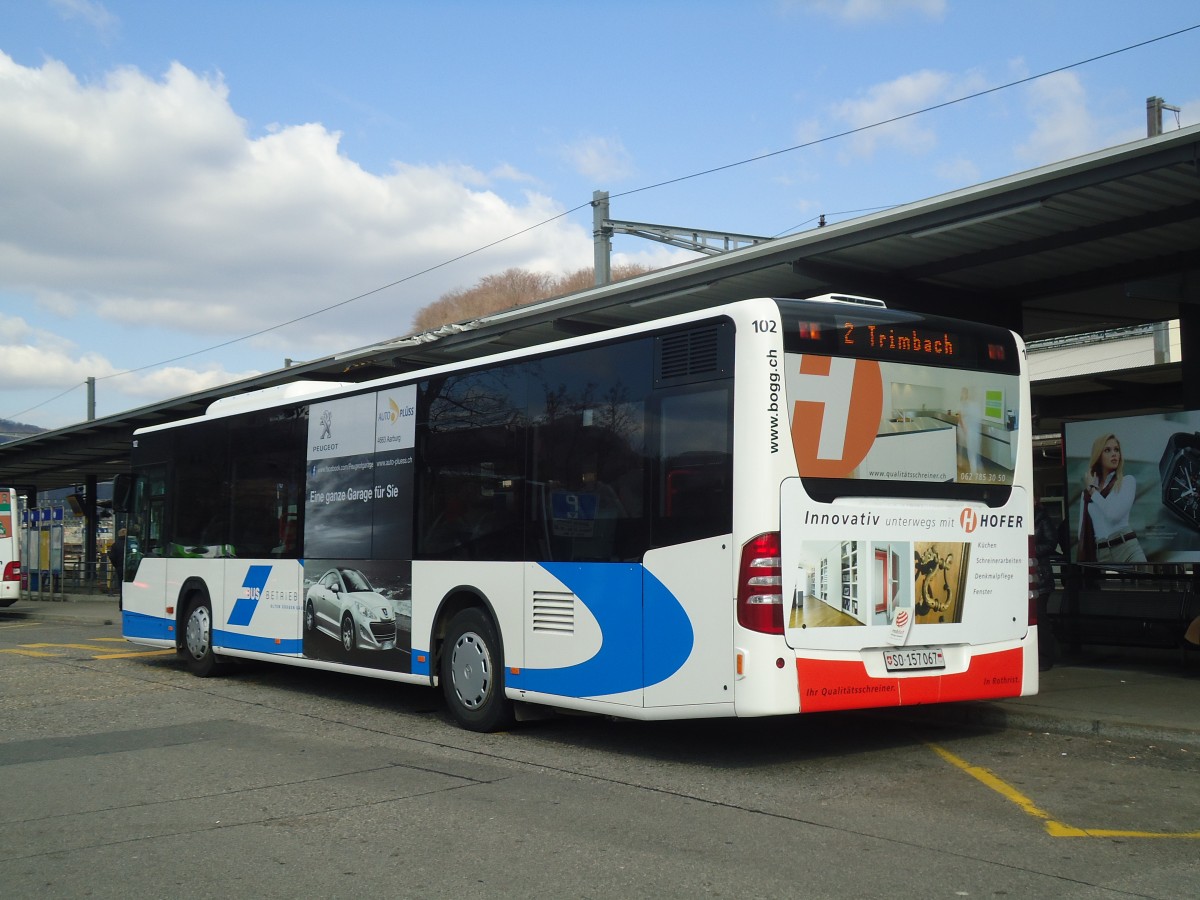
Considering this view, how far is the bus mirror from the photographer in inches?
638

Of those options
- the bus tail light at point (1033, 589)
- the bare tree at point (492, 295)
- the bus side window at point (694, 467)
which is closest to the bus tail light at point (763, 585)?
the bus side window at point (694, 467)

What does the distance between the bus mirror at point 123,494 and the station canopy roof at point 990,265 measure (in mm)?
4371

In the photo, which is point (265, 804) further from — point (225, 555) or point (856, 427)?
point (225, 555)

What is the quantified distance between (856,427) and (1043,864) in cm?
323

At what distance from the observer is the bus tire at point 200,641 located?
47.3 feet

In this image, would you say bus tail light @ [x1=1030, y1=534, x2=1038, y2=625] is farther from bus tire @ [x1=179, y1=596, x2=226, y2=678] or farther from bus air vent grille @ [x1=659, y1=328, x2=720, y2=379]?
bus tire @ [x1=179, y1=596, x2=226, y2=678]

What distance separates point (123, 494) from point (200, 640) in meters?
2.90

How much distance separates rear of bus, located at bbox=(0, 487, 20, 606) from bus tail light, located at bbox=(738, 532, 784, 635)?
82.2 feet

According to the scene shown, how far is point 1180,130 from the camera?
9.45 meters

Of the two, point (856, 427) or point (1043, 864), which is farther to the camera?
point (856, 427)

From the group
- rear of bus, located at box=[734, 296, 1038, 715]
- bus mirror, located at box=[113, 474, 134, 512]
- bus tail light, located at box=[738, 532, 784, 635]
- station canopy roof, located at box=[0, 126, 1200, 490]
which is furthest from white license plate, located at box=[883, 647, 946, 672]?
bus mirror, located at box=[113, 474, 134, 512]

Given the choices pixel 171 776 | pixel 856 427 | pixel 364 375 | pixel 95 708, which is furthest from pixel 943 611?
pixel 364 375

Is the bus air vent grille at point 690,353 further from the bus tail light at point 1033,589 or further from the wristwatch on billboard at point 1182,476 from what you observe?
the wristwatch on billboard at point 1182,476

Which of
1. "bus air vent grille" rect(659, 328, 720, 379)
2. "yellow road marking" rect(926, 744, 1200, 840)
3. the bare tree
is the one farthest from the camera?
the bare tree
